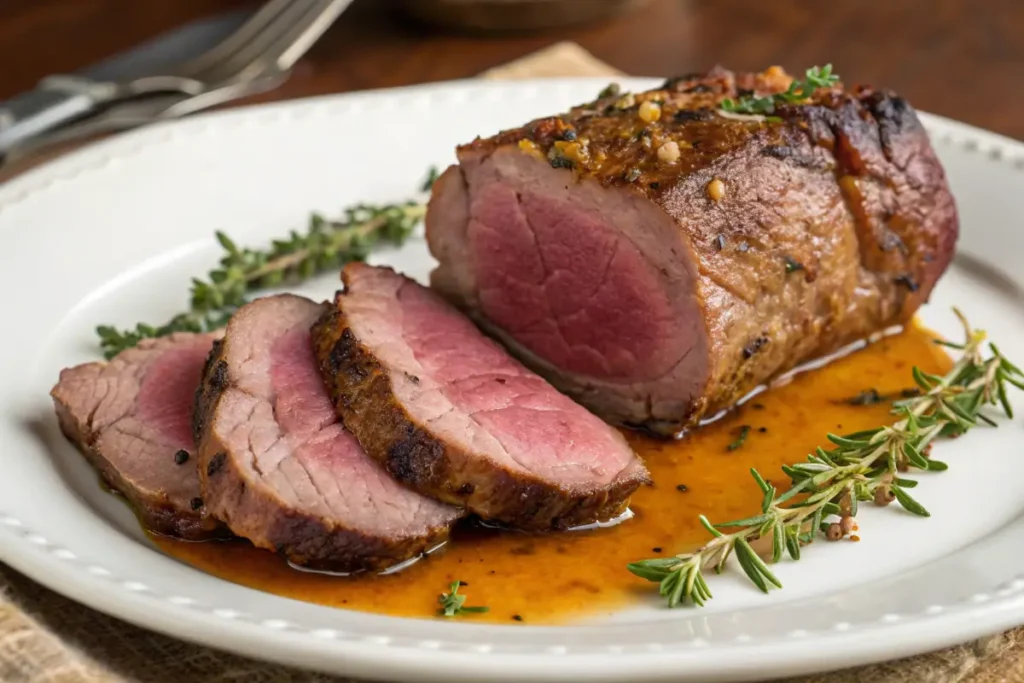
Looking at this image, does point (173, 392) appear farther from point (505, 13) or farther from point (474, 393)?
point (505, 13)

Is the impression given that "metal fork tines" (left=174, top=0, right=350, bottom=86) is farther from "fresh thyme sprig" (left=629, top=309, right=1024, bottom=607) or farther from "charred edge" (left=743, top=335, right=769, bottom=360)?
"fresh thyme sprig" (left=629, top=309, right=1024, bottom=607)

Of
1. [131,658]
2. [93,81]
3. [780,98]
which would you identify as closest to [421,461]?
[131,658]


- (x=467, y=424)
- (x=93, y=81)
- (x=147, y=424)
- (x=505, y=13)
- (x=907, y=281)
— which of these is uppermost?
(x=93, y=81)

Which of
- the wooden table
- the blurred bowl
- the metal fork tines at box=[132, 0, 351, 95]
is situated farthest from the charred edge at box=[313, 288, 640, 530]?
the blurred bowl

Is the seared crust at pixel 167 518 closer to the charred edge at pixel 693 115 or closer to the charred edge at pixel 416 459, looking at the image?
the charred edge at pixel 416 459

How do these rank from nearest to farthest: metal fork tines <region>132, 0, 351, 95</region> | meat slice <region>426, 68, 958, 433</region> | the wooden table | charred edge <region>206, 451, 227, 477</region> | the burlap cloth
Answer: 1. the burlap cloth
2. charred edge <region>206, 451, 227, 477</region>
3. meat slice <region>426, 68, 958, 433</region>
4. metal fork tines <region>132, 0, 351, 95</region>
5. the wooden table

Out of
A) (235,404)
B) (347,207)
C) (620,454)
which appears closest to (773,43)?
(347,207)
